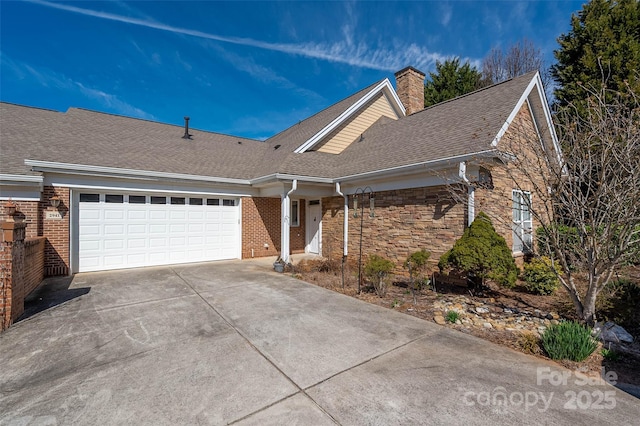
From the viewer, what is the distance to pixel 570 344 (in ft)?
11.6

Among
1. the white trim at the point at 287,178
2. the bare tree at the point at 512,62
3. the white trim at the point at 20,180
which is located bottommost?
the white trim at the point at 20,180

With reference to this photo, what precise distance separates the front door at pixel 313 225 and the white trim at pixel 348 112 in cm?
236

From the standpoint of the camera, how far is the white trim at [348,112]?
1134cm

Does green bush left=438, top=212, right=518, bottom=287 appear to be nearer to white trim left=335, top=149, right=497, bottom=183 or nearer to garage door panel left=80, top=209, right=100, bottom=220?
white trim left=335, top=149, right=497, bottom=183

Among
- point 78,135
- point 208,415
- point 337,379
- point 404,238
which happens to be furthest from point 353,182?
point 78,135

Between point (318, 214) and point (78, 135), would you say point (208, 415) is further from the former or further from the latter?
point (78, 135)

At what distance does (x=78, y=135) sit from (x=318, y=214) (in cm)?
881

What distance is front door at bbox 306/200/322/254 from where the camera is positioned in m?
12.0

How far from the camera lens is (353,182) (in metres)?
9.84

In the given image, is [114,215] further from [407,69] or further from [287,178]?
[407,69]

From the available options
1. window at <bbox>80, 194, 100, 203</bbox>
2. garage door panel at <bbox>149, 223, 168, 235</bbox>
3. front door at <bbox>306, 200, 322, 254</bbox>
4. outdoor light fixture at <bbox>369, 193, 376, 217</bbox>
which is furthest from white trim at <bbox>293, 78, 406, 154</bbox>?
window at <bbox>80, 194, 100, 203</bbox>

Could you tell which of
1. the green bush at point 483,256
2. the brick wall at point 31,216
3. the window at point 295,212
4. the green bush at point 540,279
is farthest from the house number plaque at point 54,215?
the green bush at point 540,279

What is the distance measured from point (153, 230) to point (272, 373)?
8051 mm

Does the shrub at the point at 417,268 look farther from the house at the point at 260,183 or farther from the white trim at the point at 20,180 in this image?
the white trim at the point at 20,180
